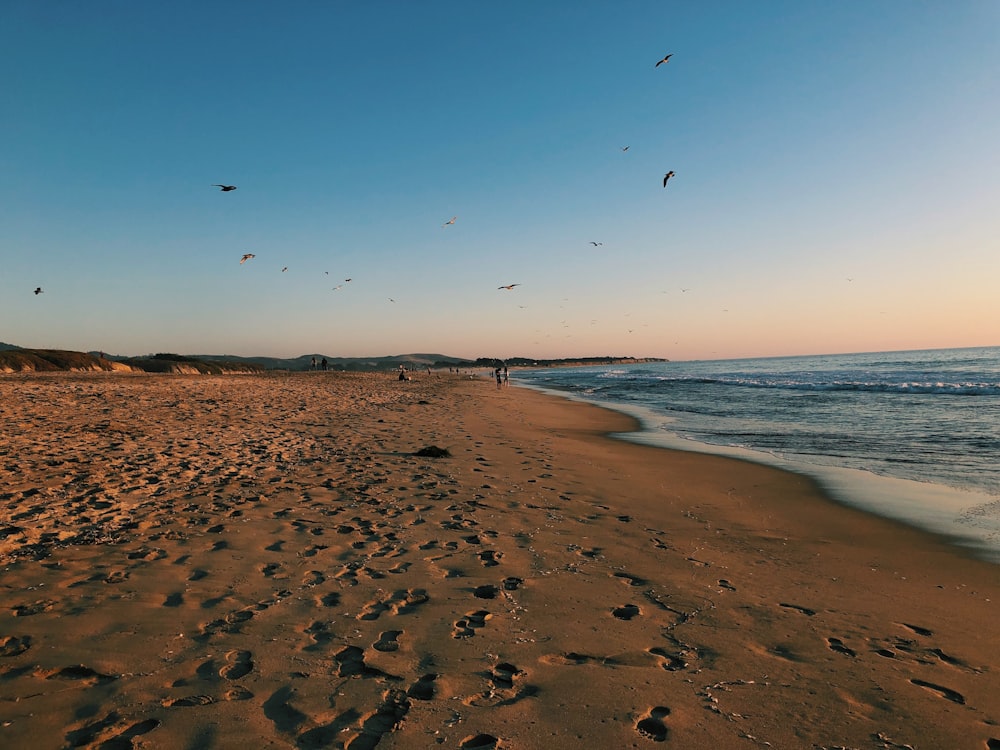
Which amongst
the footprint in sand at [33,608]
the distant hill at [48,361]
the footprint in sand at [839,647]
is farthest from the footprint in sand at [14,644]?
the distant hill at [48,361]

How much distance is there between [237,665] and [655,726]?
2.75 metres

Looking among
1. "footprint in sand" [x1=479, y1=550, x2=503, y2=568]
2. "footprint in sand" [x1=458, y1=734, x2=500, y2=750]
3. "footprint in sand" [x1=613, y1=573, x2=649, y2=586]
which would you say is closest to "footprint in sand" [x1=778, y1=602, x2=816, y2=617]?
"footprint in sand" [x1=613, y1=573, x2=649, y2=586]

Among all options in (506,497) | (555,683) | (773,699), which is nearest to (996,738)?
(773,699)

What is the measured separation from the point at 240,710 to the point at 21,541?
448cm

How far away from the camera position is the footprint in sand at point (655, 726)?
311 centimetres

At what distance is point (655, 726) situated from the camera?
3191mm

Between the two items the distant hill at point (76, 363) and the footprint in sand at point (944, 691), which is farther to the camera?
the distant hill at point (76, 363)

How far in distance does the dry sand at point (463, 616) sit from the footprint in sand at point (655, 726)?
0.01m

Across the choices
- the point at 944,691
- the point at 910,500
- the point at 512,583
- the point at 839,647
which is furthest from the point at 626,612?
the point at 910,500

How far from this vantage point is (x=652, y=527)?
7.45 metres

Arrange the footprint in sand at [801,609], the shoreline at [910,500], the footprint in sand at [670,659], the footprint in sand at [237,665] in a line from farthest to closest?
the shoreline at [910,500], the footprint in sand at [801,609], the footprint in sand at [670,659], the footprint in sand at [237,665]

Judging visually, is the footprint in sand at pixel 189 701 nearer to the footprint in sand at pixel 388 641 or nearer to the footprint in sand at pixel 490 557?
the footprint in sand at pixel 388 641

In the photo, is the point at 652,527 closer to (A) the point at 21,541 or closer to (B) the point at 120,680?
(B) the point at 120,680

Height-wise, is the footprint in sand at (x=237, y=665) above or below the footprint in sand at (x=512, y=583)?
above
